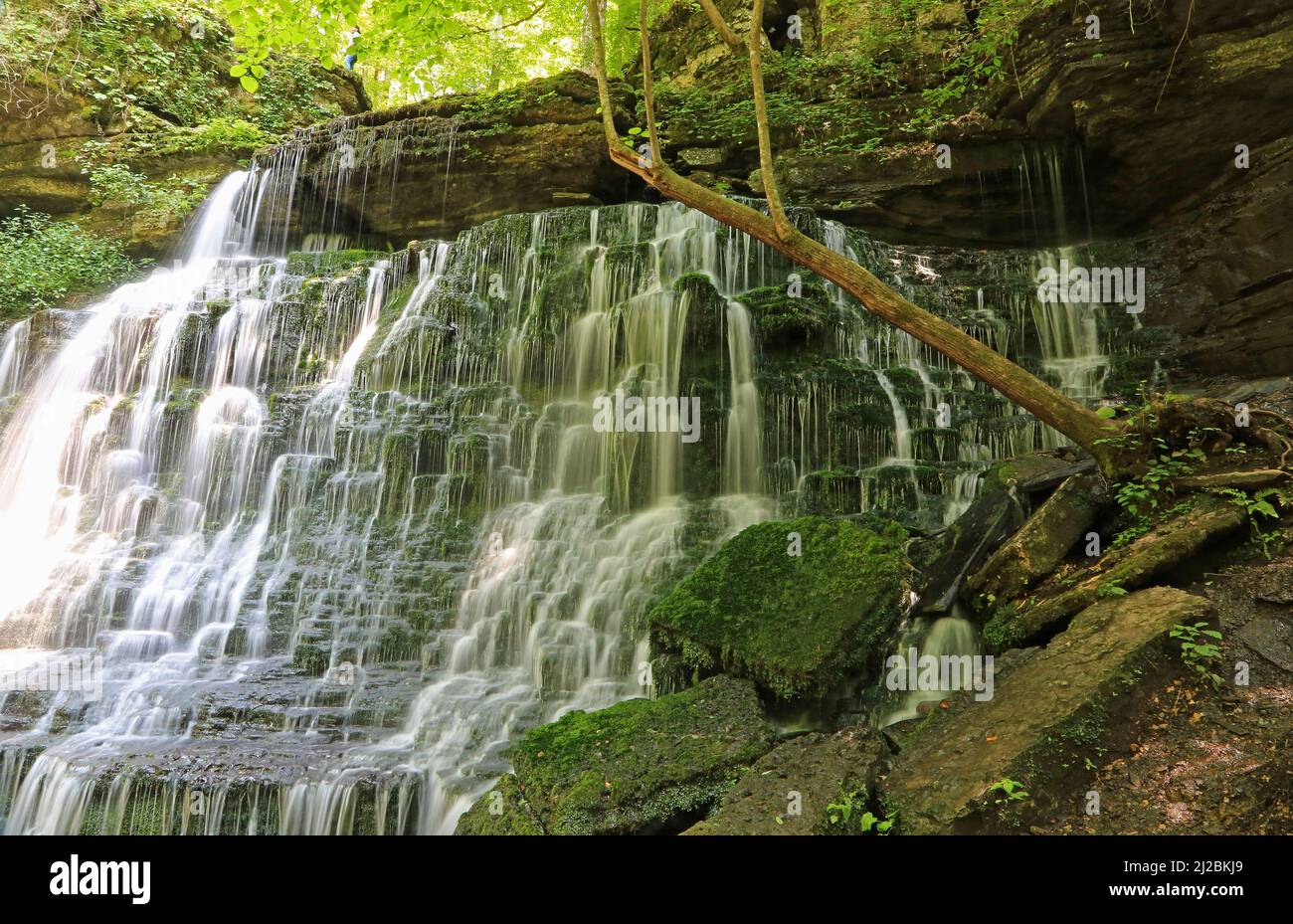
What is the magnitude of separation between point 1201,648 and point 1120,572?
0.96 meters

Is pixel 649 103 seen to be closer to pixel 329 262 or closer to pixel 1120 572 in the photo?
pixel 1120 572

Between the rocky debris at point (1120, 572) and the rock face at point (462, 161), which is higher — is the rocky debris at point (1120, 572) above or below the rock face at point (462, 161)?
below

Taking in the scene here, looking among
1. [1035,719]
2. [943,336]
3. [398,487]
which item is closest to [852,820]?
[1035,719]

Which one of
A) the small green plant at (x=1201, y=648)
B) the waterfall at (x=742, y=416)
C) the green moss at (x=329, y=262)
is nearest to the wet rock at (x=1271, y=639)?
the small green plant at (x=1201, y=648)

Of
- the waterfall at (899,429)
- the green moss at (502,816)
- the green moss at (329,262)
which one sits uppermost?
the green moss at (329,262)

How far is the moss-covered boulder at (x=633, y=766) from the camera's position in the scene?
4.77 meters

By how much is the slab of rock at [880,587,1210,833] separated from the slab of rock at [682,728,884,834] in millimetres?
207

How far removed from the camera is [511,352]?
1217cm

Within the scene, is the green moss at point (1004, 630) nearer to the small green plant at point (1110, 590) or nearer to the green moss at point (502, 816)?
the small green plant at point (1110, 590)

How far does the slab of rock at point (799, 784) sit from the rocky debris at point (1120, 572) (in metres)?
1.45

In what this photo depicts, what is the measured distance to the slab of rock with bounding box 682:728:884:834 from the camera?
4.31 m

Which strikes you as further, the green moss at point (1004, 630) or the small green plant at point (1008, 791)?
the green moss at point (1004, 630)

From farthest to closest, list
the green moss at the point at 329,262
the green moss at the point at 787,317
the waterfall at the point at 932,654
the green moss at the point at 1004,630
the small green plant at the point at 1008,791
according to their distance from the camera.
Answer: the green moss at the point at 329,262
the green moss at the point at 787,317
the waterfall at the point at 932,654
the green moss at the point at 1004,630
the small green plant at the point at 1008,791
